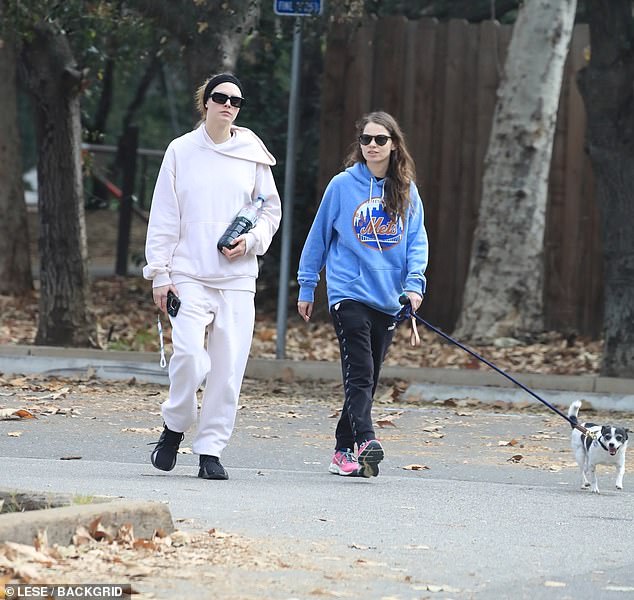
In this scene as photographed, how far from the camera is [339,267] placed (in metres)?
8.33

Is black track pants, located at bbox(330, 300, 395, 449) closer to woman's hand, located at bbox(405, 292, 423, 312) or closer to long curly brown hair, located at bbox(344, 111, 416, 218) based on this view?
woman's hand, located at bbox(405, 292, 423, 312)

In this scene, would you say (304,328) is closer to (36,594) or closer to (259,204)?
(259,204)

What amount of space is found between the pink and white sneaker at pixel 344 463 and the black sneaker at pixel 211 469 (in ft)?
2.31

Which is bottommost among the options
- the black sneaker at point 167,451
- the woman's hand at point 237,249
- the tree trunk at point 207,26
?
the black sneaker at point 167,451

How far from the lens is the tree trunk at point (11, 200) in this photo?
20000 mm

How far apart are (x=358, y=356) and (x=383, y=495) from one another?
93cm

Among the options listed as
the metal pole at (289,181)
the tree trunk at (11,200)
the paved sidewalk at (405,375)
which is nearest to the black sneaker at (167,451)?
the paved sidewalk at (405,375)

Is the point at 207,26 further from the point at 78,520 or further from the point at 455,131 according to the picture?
the point at 78,520

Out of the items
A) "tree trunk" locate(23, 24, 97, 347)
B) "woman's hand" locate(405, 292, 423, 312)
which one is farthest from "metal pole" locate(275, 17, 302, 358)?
"woman's hand" locate(405, 292, 423, 312)

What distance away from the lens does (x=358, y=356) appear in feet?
27.2

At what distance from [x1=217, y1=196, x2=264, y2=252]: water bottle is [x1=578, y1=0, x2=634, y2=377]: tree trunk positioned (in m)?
5.73

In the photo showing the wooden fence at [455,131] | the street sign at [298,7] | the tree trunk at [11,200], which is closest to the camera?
the street sign at [298,7]

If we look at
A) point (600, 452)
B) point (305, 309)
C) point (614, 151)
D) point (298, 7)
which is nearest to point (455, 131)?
point (614, 151)

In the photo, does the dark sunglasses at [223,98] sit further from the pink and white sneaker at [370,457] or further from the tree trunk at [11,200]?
the tree trunk at [11,200]
